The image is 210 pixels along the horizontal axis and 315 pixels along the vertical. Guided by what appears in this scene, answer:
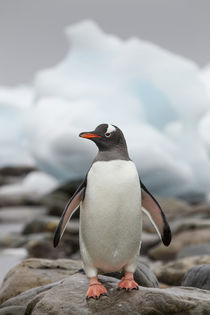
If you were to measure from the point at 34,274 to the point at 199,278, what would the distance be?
2.00m

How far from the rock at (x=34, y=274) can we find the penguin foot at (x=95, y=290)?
173 cm

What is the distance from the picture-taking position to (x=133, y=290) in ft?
11.9

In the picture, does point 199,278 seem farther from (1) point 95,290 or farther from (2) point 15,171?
(2) point 15,171

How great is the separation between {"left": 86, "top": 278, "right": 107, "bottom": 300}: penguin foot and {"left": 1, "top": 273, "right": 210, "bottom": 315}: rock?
0.04 meters

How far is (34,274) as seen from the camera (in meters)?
5.41

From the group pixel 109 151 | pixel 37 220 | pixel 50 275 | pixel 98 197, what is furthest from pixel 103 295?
pixel 37 220

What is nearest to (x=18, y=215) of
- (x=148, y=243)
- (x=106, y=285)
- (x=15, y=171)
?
(x=148, y=243)

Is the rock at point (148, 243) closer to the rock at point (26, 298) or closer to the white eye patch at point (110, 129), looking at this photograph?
the rock at point (26, 298)

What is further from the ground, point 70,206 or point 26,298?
point 70,206

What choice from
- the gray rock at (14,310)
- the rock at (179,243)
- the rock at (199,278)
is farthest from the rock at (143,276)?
the rock at (179,243)

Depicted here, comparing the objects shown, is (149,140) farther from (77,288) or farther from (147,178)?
(77,288)

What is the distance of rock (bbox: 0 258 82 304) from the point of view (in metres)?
5.30

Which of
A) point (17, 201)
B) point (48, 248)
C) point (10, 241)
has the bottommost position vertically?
point (48, 248)

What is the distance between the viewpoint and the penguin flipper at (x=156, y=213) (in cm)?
384
